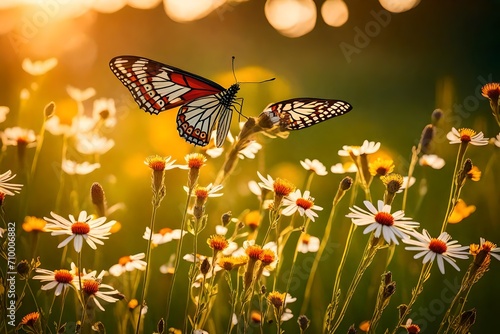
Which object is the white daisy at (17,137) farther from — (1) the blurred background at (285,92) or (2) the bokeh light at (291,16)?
(2) the bokeh light at (291,16)

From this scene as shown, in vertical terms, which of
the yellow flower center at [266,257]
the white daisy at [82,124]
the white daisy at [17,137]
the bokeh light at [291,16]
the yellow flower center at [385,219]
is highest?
the bokeh light at [291,16]

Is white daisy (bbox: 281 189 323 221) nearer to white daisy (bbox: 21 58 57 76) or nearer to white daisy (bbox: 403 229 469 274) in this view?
white daisy (bbox: 403 229 469 274)

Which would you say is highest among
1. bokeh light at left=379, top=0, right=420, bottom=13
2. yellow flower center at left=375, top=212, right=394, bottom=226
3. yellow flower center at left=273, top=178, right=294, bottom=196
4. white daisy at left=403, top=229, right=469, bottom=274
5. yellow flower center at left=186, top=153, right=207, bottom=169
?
bokeh light at left=379, top=0, right=420, bottom=13

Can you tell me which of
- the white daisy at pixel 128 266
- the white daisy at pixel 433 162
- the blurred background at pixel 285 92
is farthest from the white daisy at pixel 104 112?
the white daisy at pixel 433 162

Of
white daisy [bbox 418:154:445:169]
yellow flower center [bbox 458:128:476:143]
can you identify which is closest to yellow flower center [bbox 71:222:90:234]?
yellow flower center [bbox 458:128:476:143]

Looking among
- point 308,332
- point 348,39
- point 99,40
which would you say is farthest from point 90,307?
point 348,39

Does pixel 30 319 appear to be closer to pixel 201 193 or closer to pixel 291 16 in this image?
pixel 201 193
